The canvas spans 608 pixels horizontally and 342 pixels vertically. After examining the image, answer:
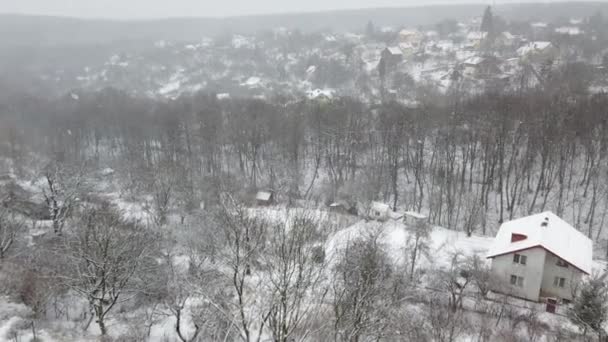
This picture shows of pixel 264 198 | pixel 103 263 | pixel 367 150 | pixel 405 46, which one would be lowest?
pixel 264 198

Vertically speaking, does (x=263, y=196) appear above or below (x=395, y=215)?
above

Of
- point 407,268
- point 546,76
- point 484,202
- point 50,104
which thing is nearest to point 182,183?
point 407,268

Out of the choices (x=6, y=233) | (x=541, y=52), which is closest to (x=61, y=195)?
(x=6, y=233)

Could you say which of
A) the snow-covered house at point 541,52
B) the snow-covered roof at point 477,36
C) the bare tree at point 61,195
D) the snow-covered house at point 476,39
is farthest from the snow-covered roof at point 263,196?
the snow-covered roof at point 477,36

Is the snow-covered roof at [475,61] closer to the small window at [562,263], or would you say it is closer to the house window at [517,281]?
the small window at [562,263]

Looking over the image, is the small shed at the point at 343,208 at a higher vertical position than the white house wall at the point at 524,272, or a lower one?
lower

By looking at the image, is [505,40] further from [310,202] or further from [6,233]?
[6,233]
